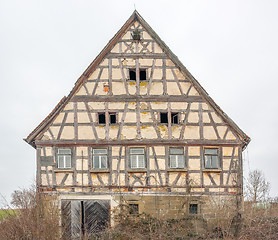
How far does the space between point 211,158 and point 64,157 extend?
262 inches

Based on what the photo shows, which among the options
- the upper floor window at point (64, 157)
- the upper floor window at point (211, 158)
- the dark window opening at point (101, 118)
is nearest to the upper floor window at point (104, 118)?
the dark window opening at point (101, 118)

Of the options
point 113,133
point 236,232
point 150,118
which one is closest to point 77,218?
point 113,133

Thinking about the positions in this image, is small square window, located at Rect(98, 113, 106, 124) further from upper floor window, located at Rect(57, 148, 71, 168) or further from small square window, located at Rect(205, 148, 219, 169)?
small square window, located at Rect(205, 148, 219, 169)

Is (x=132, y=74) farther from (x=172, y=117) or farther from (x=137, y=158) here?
(x=137, y=158)

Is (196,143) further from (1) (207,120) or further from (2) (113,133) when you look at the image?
(2) (113,133)

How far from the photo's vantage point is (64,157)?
57.3 feet

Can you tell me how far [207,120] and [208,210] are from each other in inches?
159

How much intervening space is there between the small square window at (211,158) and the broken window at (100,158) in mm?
4590

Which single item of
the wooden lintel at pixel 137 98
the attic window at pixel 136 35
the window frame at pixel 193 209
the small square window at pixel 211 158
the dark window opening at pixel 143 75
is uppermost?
the attic window at pixel 136 35

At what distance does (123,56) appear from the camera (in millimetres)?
18328

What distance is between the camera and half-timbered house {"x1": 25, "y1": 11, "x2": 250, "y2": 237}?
17.2 m

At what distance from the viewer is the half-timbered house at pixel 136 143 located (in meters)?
17.2

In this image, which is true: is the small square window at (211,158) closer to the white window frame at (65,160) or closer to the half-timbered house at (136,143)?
the half-timbered house at (136,143)

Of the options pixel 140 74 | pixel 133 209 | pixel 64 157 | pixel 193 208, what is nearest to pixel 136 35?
pixel 140 74
